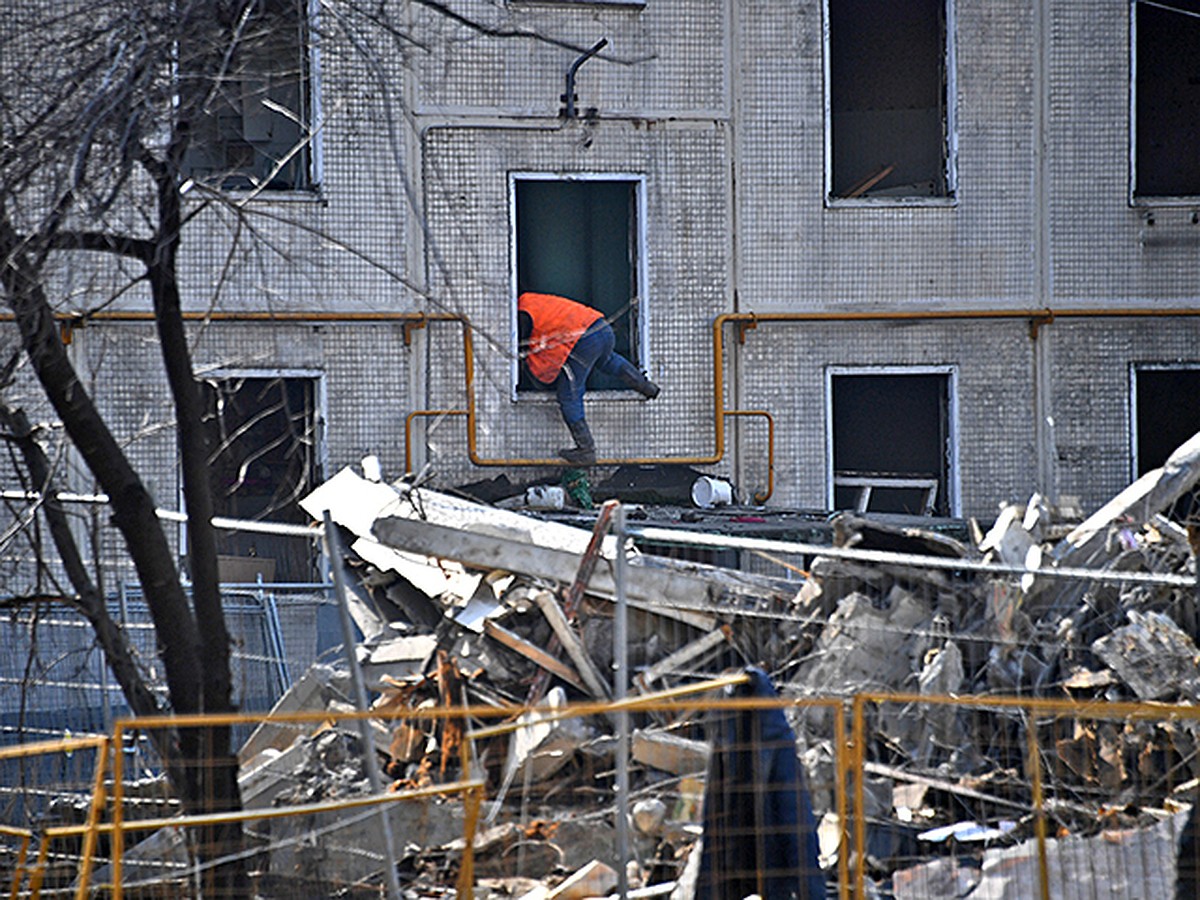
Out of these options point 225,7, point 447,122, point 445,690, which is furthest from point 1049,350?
point 225,7

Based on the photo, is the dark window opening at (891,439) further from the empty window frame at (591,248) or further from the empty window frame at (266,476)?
the empty window frame at (266,476)

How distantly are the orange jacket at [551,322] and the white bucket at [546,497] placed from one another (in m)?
1.07

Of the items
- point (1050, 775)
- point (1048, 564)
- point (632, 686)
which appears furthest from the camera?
point (1048, 564)

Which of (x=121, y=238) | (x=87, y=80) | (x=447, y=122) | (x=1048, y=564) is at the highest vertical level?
(x=447, y=122)

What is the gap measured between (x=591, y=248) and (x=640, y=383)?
1429 millimetres

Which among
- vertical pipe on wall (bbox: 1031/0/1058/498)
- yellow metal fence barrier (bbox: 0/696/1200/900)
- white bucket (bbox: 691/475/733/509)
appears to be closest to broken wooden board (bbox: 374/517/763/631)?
yellow metal fence barrier (bbox: 0/696/1200/900)

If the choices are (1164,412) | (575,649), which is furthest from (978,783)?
(1164,412)

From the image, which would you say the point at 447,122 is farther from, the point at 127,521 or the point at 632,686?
the point at 127,521

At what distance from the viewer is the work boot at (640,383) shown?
41.7 ft

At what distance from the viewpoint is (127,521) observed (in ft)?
15.6

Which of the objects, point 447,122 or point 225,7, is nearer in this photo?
point 225,7

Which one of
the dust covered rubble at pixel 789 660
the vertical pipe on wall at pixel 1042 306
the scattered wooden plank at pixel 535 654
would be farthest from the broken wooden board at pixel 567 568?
the vertical pipe on wall at pixel 1042 306

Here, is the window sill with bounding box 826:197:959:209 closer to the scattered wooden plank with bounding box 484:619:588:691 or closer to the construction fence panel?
the scattered wooden plank with bounding box 484:619:588:691

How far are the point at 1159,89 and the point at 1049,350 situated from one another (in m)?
2.85
